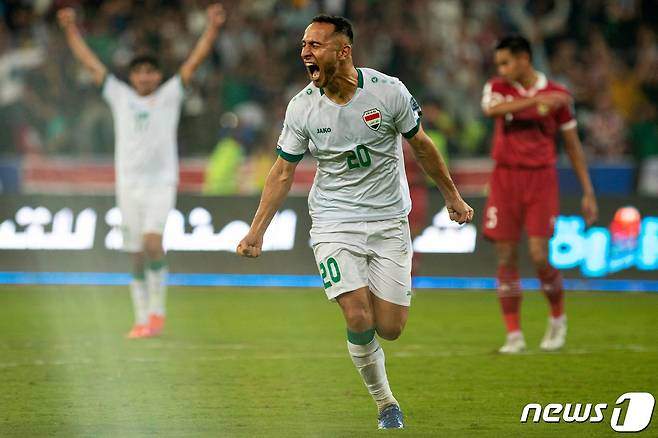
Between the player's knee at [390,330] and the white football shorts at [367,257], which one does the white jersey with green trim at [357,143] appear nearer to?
the white football shorts at [367,257]

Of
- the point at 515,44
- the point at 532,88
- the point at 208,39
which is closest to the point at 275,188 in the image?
the point at 515,44

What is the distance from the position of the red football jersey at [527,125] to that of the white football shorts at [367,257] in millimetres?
3622

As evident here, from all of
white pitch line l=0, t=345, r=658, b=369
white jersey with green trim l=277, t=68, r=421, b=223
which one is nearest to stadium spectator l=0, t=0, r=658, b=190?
white pitch line l=0, t=345, r=658, b=369

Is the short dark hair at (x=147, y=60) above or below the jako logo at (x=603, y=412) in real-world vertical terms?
above

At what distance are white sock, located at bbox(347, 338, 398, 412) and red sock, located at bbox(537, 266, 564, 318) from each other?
3830 millimetres

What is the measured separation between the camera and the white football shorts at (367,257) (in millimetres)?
8031

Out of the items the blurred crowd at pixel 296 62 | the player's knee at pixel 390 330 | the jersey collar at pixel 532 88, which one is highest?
the jersey collar at pixel 532 88

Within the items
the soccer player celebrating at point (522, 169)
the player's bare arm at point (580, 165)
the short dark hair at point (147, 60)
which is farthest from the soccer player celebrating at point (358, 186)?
the short dark hair at point (147, 60)

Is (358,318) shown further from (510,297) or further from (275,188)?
(510,297)

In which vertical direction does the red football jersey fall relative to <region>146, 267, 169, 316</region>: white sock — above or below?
above

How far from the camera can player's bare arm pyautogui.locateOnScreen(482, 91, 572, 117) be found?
1133 cm

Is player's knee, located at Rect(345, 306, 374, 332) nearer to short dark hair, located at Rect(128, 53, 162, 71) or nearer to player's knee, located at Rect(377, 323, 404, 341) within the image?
player's knee, located at Rect(377, 323, 404, 341)

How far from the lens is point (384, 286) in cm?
809

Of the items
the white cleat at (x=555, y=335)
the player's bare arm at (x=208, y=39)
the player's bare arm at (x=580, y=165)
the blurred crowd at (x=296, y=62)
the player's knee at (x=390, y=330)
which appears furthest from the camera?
the blurred crowd at (x=296, y=62)
